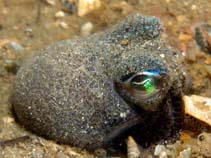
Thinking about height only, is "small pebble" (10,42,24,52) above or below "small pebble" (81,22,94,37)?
below

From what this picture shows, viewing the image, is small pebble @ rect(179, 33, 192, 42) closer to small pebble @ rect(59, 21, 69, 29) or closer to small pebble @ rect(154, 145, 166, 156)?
small pebble @ rect(59, 21, 69, 29)

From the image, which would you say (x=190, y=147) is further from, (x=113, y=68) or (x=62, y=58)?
(x=62, y=58)

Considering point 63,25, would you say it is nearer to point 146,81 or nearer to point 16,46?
point 16,46

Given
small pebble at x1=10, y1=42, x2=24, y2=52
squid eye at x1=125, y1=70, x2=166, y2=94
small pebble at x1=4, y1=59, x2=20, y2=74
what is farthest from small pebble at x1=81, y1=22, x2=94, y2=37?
squid eye at x1=125, y1=70, x2=166, y2=94

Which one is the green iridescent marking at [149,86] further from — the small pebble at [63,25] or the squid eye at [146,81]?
the small pebble at [63,25]

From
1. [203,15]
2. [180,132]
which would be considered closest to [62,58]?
[180,132]

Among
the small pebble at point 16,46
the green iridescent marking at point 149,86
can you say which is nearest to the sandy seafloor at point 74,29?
the small pebble at point 16,46

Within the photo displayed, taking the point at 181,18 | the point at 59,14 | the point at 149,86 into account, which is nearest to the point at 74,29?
the point at 59,14
